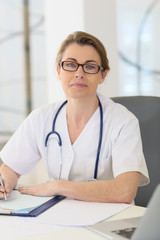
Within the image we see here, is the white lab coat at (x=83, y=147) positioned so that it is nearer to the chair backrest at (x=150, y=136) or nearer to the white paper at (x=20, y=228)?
the chair backrest at (x=150, y=136)

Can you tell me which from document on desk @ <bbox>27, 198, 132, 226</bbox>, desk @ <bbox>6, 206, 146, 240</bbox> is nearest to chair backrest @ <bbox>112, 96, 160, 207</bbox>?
document on desk @ <bbox>27, 198, 132, 226</bbox>

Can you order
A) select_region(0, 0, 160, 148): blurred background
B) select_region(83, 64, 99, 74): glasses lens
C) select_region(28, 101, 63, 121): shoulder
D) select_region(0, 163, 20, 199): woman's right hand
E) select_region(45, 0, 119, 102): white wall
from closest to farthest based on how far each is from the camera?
select_region(0, 163, 20, 199): woman's right hand < select_region(83, 64, 99, 74): glasses lens < select_region(28, 101, 63, 121): shoulder < select_region(45, 0, 119, 102): white wall < select_region(0, 0, 160, 148): blurred background

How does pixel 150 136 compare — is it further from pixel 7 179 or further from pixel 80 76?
pixel 7 179

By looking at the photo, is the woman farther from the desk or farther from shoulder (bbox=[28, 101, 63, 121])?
the desk

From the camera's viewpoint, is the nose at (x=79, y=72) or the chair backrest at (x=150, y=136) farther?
the chair backrest at (x=150, y=136)

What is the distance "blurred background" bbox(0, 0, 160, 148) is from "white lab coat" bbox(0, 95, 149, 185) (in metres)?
1.19

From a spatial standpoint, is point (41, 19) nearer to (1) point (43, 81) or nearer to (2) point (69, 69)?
(1) point (43, 81)

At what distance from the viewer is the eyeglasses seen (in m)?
1.60

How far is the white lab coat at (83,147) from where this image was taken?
151cm

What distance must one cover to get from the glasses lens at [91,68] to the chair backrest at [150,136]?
0.85 feet

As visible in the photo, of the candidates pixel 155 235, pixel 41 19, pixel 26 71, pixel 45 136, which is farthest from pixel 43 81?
pixel 155 235

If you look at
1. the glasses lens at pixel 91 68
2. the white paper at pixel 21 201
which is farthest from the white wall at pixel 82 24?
the white paper at pixel 21 201

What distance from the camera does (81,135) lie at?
162 cm

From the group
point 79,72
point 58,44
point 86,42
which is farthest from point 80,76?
point 58,44
